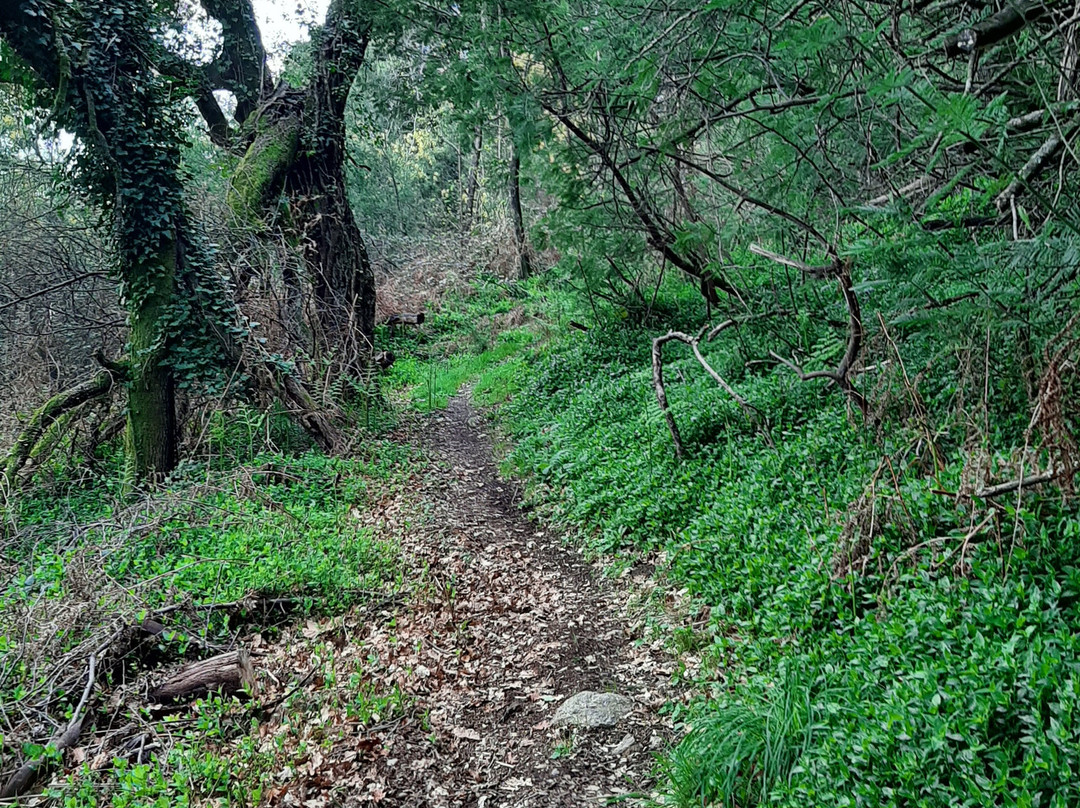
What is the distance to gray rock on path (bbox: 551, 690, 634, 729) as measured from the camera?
4332mm

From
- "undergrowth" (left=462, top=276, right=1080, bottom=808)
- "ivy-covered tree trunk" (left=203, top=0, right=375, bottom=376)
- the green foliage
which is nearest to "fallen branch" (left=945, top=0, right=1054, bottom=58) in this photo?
"undergrowth" (left=462, top=276, right=1080, bottom=808)

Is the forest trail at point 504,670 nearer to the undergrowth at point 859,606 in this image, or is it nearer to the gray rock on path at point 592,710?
the gray rock on path at point 592,710

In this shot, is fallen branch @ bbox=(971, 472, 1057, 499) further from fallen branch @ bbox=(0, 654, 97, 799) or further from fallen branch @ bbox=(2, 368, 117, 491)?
fallen branch @ bbox=(2, 368, 117, 491)

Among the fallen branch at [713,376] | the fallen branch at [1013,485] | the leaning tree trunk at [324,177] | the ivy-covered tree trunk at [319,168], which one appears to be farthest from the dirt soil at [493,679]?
the ivy-covered tree trunk at [319,168]

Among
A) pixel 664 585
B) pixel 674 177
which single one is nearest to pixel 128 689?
pixel 664 585

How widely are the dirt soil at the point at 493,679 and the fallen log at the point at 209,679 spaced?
A: 748 mm

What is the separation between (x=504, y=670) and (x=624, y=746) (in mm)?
1322

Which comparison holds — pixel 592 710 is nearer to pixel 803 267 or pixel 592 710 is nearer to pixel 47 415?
pixel 803 267

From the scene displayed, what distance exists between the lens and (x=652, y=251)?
11.3 m

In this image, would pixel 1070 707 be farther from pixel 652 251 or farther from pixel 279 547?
pixel 652 251

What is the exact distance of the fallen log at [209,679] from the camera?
192 inches

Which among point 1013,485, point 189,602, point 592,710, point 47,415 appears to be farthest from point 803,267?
point 47,415

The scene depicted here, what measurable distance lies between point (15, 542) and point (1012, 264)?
885 cm

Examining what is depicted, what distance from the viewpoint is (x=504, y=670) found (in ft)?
16.9
